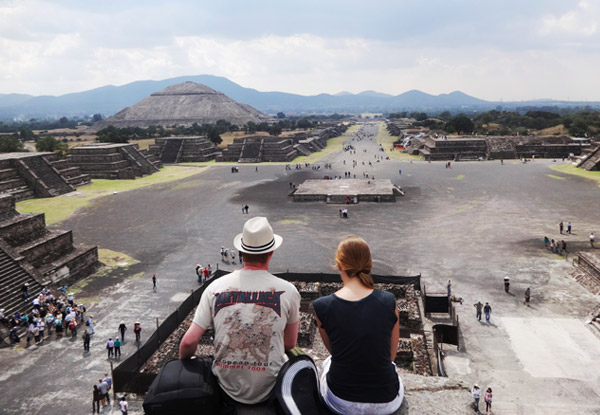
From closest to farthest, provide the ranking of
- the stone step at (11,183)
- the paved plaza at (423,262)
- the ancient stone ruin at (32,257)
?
the paved plaza at (423,262) < the ancient stone ruin at (32,257) < the stone step at (11,183)

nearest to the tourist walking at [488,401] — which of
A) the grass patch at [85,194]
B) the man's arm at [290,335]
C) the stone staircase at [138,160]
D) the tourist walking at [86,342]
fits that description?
the man's arm at [290,335]

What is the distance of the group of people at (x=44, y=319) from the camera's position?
1488 centimetres

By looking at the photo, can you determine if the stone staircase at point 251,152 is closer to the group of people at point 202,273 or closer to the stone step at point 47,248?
the stone step at point 47,248

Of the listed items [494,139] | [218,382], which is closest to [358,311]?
[218,382]

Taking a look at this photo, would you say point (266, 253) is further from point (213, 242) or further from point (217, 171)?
point (217, 171)

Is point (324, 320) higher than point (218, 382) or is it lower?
higher

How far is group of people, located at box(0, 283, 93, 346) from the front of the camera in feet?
48.8

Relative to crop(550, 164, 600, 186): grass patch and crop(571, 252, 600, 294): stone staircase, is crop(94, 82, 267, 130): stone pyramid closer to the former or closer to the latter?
crop(550, 164, 600, 186): grass patch

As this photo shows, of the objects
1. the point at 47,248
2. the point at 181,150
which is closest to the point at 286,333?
the point at 47,248

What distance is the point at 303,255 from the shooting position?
22.9 meters

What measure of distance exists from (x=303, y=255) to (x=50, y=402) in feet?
45.0

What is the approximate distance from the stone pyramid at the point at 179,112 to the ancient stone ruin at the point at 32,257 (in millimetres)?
139373

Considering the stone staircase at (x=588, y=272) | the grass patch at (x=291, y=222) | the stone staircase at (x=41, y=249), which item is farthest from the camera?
the grass patch at (x=291, y=222)

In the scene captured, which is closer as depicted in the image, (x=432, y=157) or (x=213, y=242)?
(x=213, y=242)
